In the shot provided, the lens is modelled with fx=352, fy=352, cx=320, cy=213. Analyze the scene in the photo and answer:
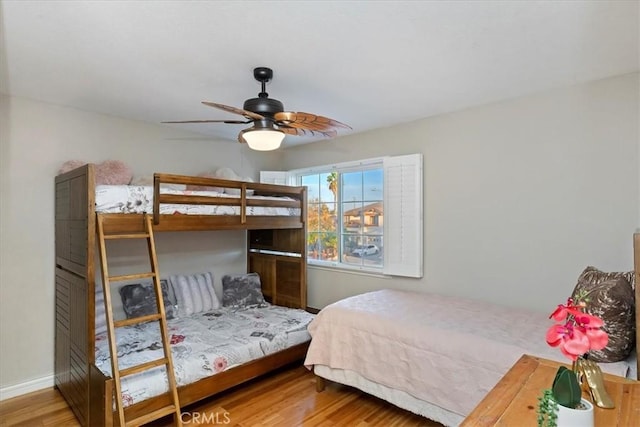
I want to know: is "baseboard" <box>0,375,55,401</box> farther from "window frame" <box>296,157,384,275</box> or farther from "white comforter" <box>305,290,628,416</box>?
"window frame" <box>296,157,384,275</box>

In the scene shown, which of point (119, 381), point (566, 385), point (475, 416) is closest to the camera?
point (566, 385)

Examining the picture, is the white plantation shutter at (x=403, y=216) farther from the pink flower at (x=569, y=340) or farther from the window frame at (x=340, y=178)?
the pink flower at (x=569, y=340)

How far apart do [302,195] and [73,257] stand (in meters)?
2.16

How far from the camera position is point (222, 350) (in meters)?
2.79

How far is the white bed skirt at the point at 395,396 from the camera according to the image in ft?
7.04

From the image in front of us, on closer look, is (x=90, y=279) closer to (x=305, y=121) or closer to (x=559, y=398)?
(x=305, y=121)

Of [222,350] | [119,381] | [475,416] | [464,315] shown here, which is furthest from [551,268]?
[119,381]

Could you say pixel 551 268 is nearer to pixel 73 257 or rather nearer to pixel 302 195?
pixel 302 195

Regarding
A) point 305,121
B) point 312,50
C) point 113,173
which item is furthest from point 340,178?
point 113,173

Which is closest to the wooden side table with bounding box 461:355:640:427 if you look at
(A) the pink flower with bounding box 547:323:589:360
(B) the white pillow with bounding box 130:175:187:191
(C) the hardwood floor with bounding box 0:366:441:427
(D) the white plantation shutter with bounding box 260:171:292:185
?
(A) the pink flower with bounding box 547:323:589:360

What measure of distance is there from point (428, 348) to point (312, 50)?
1955mm

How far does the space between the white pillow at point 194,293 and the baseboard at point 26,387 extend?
1162 millimetres

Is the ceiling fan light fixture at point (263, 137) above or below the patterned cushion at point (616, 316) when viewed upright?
above

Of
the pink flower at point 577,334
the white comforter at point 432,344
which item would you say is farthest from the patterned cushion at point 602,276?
the pink flower at point 577,334
